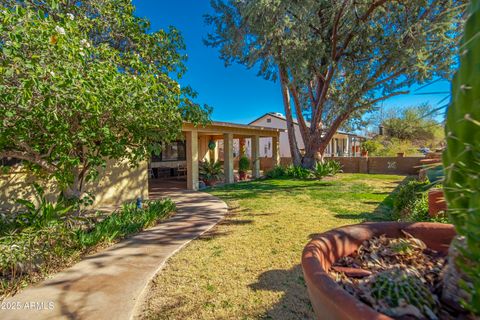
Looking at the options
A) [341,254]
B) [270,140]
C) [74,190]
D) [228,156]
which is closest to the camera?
[341,254]

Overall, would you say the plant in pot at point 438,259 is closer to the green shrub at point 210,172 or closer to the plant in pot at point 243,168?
the green shrub at point 210,172

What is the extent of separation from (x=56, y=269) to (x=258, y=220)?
4083 mm

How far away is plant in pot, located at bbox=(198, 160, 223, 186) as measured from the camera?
12.9 m

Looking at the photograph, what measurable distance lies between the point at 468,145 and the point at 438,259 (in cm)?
114

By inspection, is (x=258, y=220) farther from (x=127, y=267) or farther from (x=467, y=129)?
(x=467, y=129)

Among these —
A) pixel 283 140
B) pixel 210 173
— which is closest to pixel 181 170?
pixel 210 173

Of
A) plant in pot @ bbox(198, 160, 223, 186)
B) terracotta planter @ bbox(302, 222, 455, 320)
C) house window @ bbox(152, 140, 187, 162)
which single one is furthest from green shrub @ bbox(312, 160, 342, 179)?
terracotta planter @ bbox(302, 222, 455, 320)

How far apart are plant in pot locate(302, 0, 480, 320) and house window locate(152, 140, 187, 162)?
14.8 metres

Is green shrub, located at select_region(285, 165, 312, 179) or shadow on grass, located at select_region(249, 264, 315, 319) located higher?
green shrub, located at select_region(285, 165, 312, 179)

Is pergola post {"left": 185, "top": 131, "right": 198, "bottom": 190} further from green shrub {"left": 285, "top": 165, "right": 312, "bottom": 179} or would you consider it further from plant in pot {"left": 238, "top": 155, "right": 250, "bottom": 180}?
green shrub {"left": 285, "top": 165, "right": 312, "bottom": 179}

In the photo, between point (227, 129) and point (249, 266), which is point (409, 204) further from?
point (227, 129)

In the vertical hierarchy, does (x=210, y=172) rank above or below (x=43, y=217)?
above

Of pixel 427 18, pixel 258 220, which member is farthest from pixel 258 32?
pixel 258 220

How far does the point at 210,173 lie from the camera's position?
13000 millimetres
